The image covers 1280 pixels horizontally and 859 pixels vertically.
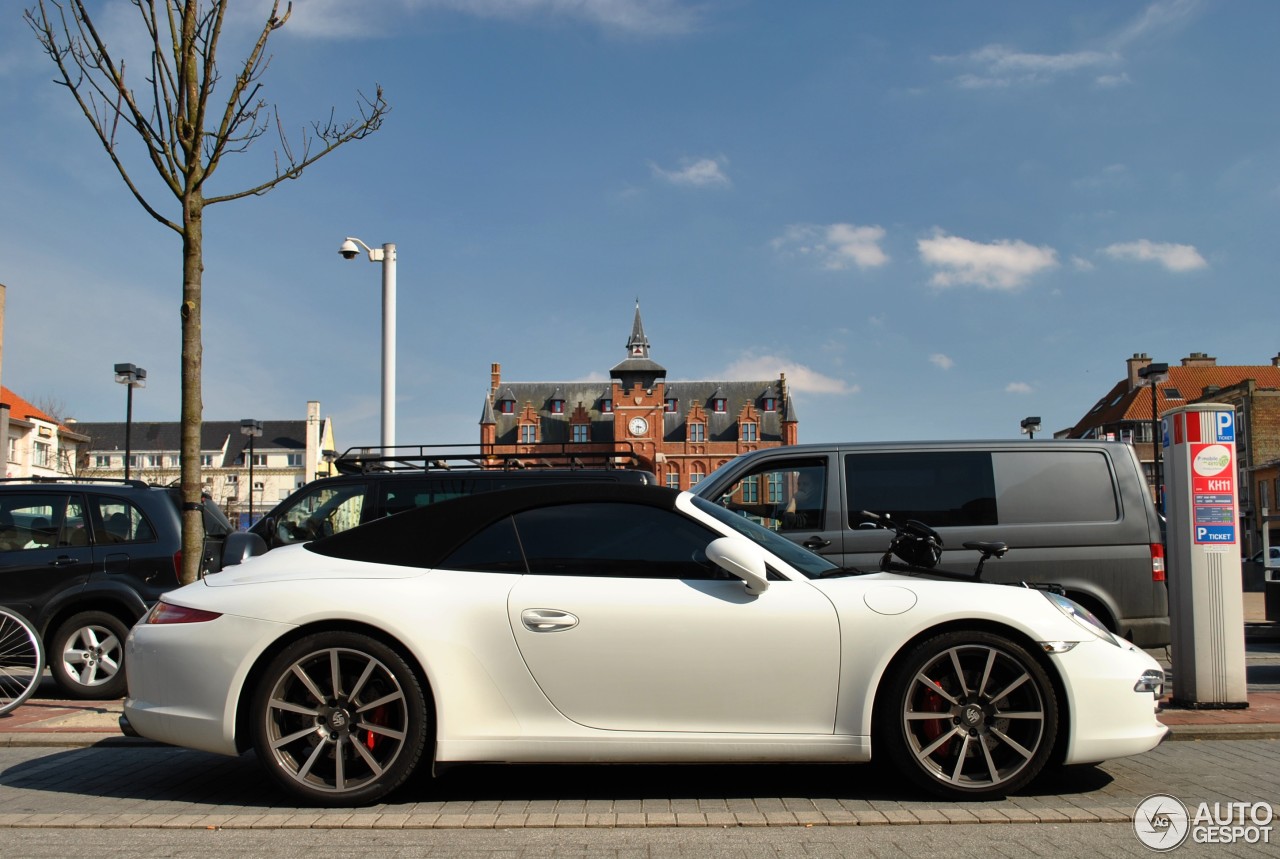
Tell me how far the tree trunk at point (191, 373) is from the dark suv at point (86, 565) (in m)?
0.51

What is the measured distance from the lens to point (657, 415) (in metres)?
98.1

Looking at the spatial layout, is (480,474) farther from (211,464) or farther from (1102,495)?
(211,464)

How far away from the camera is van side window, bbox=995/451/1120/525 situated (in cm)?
762

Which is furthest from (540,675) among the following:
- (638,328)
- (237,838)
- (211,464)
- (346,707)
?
(211,464)

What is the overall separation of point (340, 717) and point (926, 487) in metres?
4.86

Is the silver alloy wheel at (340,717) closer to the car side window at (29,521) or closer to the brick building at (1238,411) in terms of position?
the car side window at (29,521)

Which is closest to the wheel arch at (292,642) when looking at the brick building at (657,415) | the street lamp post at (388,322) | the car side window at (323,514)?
the car side window at (323,514)

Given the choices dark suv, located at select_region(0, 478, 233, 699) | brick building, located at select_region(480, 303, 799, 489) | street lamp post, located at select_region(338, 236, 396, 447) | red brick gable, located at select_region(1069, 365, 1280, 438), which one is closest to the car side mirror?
dark suv, located at select_region(0, 478, 233, 699)

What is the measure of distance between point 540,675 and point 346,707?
834 mm

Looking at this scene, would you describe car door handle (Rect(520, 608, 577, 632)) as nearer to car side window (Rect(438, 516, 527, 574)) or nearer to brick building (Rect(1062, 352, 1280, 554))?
car side window (Rect(438, 516, 527, 574))

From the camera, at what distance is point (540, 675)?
14.3 feet

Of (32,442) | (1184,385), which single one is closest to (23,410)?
(32,442)

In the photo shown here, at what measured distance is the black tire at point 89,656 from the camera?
8.12 m

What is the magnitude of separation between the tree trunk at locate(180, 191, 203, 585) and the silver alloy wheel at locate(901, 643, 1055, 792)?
19.4ft
